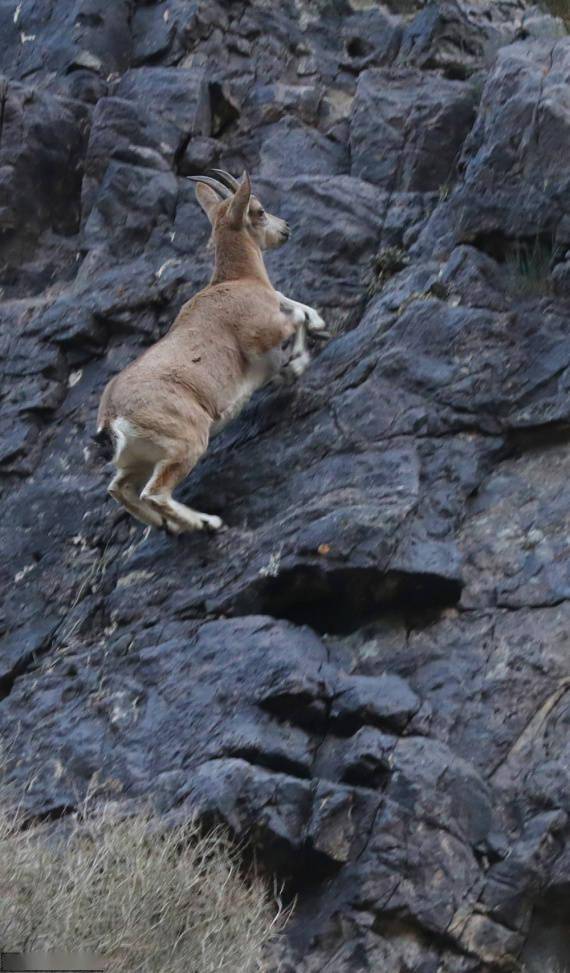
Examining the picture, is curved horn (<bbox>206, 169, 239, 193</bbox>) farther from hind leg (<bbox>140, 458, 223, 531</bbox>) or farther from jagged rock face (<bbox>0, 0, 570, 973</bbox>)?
hind leg (<bbox>140, 458, 223, 531</bbox>)

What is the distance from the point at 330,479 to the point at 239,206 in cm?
343

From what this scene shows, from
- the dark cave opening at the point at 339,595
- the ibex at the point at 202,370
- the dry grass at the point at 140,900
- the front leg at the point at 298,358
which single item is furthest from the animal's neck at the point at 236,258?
the dry grass at the point at 140,900

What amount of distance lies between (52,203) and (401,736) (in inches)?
334

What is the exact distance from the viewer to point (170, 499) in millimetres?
10883

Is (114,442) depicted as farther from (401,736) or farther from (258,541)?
(401,736)

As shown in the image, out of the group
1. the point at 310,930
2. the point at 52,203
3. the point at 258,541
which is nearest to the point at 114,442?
the point at 258,541

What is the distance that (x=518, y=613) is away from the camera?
31.3 feet

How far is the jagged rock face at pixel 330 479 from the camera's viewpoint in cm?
856

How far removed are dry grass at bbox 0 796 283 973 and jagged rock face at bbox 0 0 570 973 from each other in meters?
0.27

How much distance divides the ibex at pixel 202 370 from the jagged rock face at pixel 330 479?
13.6 inches

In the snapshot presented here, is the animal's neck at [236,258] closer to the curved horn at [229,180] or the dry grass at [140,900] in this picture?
the curved horn at [229,180]

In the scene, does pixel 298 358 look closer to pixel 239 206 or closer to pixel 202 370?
pixel 202 370

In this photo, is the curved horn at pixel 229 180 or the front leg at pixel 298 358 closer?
the front leg at pixel 298 358

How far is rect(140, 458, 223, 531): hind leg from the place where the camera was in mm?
10781
